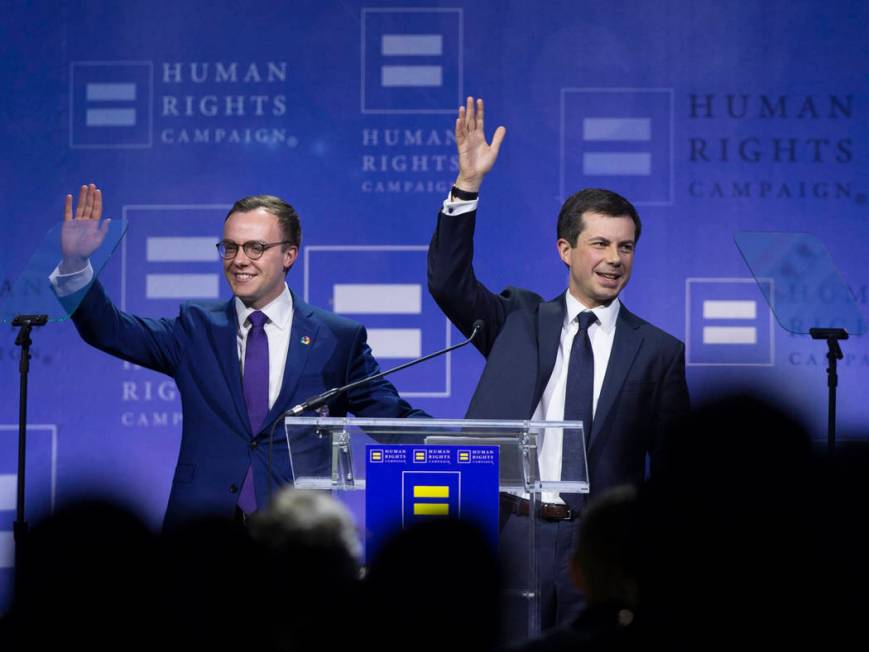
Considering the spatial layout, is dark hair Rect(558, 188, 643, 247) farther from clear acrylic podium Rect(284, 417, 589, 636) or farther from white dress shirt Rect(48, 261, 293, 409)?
clear acrylic podium Rect(284, 417, 589, 636)

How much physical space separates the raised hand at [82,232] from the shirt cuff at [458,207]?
1.30 metres

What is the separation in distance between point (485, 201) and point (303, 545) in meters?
4.77

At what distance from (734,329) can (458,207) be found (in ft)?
7.90

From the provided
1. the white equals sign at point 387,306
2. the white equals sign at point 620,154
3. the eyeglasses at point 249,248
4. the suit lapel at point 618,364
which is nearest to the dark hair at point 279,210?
the eyeglasses at point 249,248

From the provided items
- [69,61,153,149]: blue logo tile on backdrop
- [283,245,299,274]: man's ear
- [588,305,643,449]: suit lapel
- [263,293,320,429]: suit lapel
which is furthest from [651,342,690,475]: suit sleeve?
[69,61,153,149]: blue logo tile on backdrop

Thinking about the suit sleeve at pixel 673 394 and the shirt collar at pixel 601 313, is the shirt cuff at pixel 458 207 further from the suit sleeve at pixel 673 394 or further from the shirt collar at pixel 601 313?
the suit sleeve at pixel 673 394

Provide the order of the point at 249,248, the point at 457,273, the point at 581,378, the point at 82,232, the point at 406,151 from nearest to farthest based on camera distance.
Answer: the point at 581,378 < the point at 457,273 < the point at 82,232 < the point at 249,248 < the point at 406,151

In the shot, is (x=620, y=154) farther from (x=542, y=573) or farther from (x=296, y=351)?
(x=542, y=573)

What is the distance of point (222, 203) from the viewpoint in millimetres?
6836

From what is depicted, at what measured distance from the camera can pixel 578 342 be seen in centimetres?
476

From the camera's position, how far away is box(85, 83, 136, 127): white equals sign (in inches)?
269

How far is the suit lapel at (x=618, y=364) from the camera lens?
461cm

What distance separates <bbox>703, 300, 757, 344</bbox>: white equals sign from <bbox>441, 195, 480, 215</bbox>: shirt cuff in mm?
2308

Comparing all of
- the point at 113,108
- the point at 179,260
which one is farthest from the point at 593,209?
the point at 113,108
